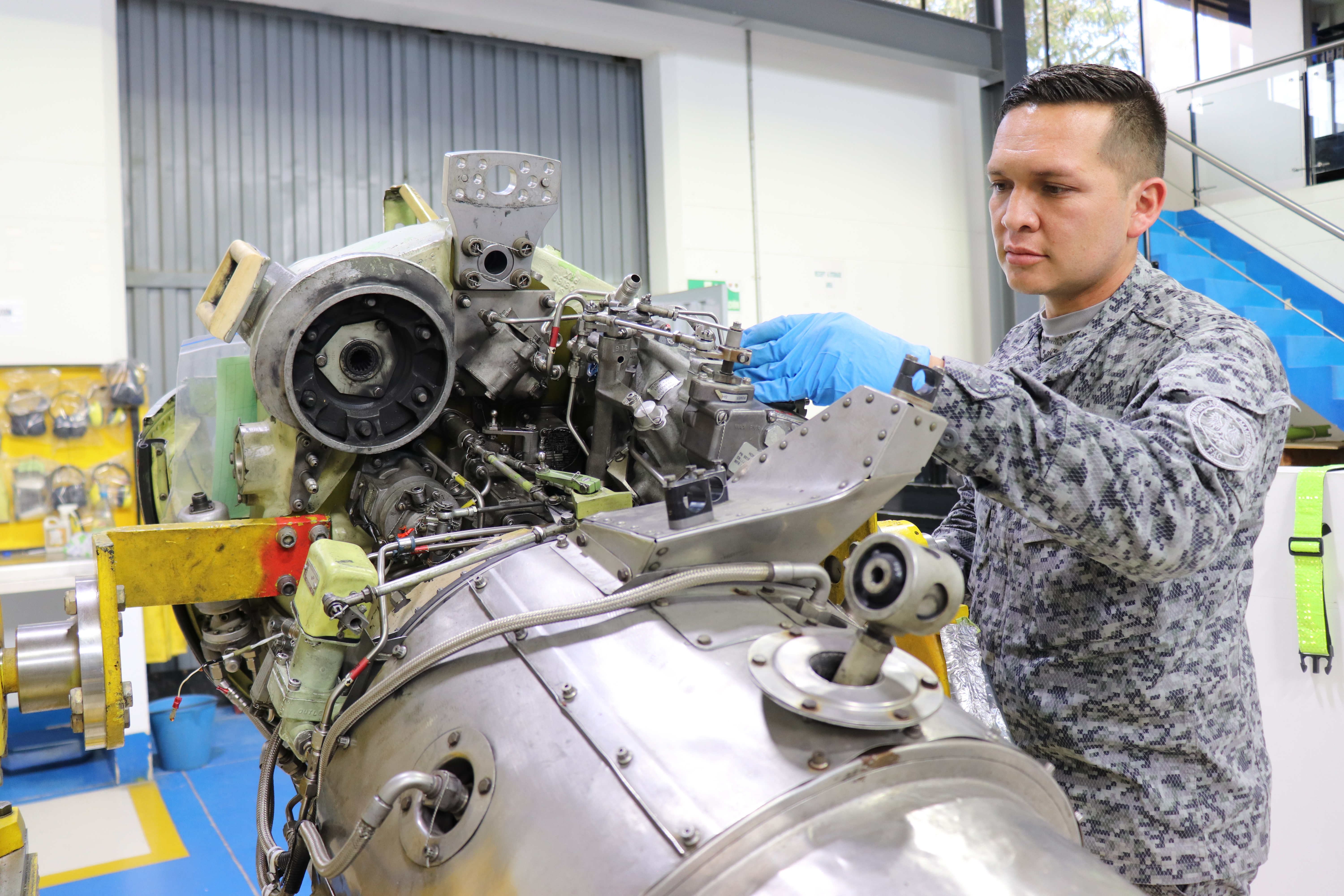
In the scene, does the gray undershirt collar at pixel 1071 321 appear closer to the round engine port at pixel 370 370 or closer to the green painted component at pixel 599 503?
the green painted component at pixel 599 503

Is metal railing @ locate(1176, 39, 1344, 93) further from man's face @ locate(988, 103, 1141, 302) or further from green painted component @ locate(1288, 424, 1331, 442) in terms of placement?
man's face @ locate(988, 103, 1141, 302)

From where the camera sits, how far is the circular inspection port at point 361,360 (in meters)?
1.59

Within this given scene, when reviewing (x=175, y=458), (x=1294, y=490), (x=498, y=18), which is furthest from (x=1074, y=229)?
(x=498, y=18)

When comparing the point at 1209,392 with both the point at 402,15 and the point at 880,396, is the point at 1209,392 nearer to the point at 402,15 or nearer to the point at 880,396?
the point at 880,396

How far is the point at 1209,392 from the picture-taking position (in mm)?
1105

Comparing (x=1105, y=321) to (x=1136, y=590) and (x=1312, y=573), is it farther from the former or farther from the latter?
(x=1312, y=573)

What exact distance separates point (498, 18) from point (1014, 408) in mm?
5322

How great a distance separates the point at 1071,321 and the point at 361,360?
3.94 feet

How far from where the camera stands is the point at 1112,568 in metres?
1.15

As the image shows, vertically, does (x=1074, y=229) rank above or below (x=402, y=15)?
below

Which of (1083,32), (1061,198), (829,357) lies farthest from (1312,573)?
(1083,32)

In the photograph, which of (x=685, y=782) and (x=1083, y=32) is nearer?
(x=685, y=782)

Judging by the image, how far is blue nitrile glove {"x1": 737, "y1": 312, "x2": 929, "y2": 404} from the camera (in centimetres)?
125

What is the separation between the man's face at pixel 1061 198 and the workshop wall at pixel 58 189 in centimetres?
428
